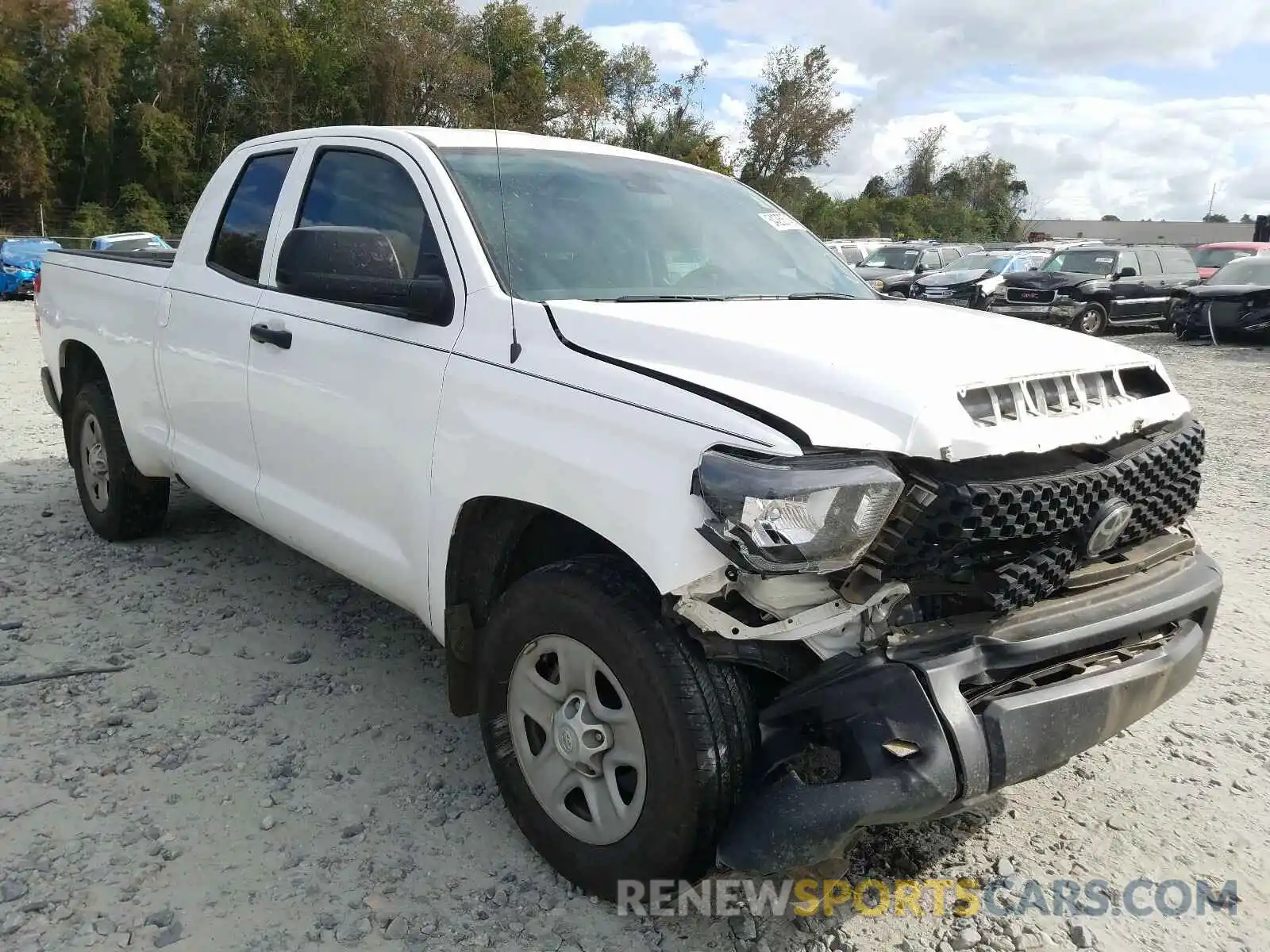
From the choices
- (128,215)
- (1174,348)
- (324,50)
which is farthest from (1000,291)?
(128,215)

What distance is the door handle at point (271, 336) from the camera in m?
3.44

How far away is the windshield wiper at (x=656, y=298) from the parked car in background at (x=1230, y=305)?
16.2m

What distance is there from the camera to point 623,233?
325 cm

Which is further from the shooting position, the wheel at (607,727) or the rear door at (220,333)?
the rear door at (220,333)

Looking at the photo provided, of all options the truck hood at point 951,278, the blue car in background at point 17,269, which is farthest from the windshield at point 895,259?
the blue car in background at point 17,269

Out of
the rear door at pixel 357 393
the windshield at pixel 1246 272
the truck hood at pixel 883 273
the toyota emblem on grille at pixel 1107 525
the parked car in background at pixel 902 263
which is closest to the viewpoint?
the toyota emblem on grille at pixel 1107 525

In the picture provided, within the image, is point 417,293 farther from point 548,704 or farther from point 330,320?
point 548,704

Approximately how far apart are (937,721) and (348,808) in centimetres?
179

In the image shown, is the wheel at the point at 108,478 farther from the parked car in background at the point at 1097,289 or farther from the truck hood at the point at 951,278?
the truck hood at the point at 951,278

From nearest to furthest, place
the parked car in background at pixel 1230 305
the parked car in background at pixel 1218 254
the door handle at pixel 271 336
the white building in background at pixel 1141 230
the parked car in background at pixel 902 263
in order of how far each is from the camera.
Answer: the door handle at pixel 271 336 < the parked car in background at pixel 1230 305 < the parked car in background at pixel 1218 254 < the parked car in background at pixel 902 263 < the white building in background at pixel 1141 230

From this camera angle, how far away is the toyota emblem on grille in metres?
2.32

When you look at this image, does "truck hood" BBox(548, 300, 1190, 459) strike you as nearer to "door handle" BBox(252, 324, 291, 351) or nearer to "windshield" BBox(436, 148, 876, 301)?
"windshield" BBox(436, 148, 876, 301)

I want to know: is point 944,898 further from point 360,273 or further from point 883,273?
point 883,273

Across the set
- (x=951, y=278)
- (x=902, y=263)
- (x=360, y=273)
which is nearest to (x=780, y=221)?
(x=360, y=273)
